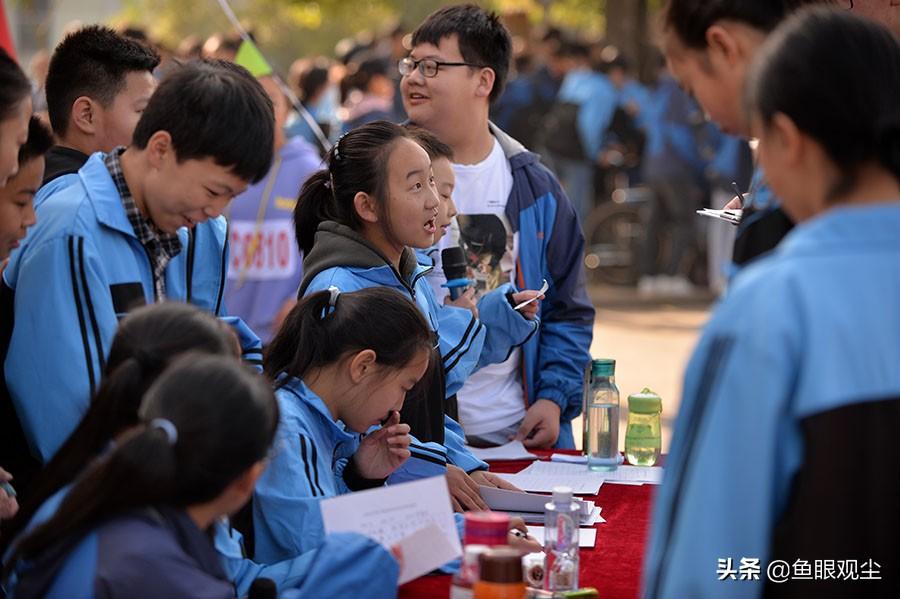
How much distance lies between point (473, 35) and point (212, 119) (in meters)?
1.95

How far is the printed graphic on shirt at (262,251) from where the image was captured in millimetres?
6609

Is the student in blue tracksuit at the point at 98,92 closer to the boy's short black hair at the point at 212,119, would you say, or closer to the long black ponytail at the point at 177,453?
the boy's short black hair at the point at 212,119

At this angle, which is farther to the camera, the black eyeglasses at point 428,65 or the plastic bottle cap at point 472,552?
the black eyeglasses at point 428,65

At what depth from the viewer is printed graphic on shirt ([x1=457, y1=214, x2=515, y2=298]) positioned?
459 cm

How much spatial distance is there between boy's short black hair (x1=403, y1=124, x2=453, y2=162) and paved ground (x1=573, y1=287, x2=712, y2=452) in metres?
3.78

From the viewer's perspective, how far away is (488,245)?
461 centimetres

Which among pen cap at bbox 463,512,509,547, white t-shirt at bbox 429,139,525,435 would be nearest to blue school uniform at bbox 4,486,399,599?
pen cap at bbox 463,512,509,547

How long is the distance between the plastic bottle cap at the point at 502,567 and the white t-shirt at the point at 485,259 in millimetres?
2105

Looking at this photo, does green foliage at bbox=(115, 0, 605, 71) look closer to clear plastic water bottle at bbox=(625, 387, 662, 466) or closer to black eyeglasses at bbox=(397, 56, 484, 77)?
black eyeglasses at bbox=(397, 56, 484, 77)

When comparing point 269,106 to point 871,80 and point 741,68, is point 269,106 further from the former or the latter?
point 871,80

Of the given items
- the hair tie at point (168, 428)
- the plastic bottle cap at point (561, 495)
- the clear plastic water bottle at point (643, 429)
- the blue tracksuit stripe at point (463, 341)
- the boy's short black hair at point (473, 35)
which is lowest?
the plastic bottle cap at point (561, 495)

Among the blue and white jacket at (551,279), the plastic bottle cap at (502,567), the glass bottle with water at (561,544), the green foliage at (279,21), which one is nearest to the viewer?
the plastic bottle cap at (502,567)

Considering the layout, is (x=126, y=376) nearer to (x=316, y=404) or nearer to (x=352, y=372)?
(x=316, y=404)

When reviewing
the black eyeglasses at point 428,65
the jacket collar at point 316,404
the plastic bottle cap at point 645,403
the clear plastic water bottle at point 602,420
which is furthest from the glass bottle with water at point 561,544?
the black eyeglasses at point 428,65
